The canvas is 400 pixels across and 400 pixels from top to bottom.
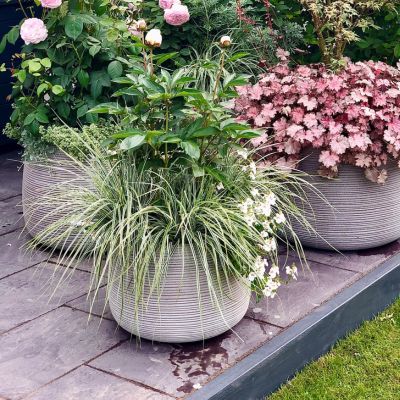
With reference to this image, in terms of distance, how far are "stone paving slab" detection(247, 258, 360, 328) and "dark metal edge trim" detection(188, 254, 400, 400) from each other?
0.05 metres

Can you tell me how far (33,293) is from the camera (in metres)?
3.89

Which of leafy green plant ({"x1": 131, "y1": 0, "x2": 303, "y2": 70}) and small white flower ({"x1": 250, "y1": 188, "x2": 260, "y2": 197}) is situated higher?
leafy green plant ({"x1": 131, "y1": 0, "x2": 303, "y2": 70})

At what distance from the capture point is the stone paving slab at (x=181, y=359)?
10.2ft

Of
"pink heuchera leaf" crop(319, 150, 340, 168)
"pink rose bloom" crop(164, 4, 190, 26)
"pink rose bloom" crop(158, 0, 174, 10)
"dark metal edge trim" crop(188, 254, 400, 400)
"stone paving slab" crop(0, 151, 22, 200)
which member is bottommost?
"dark metal edge trim" crop(188, 254, 400, 400)

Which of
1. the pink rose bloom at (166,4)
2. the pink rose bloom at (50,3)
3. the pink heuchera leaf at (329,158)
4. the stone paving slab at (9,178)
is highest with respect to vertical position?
the pink rose bloom at (50,3)

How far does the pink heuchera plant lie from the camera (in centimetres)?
400

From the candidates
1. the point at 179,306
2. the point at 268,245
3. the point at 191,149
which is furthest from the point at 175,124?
the point at 179,306

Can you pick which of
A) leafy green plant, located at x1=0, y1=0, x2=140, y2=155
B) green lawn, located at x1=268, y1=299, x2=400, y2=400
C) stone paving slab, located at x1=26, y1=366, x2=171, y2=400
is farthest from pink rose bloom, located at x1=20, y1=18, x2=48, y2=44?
green lawn, located at x1=268, y1=299, x2=400, y2=400

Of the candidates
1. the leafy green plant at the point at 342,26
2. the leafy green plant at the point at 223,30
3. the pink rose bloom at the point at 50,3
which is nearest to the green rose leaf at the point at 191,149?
the pink rose bloom at the point at 50,3

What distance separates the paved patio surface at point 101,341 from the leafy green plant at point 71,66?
77 centimetres

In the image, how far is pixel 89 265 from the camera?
166 inches

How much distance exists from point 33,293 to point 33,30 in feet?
4.46

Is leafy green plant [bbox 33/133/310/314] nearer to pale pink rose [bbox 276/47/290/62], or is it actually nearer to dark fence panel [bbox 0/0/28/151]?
pale pink rose [bbox 276/47/290/62]

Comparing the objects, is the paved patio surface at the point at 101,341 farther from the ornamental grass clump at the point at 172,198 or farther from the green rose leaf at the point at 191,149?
the green rose leaf at the point at 191,149
